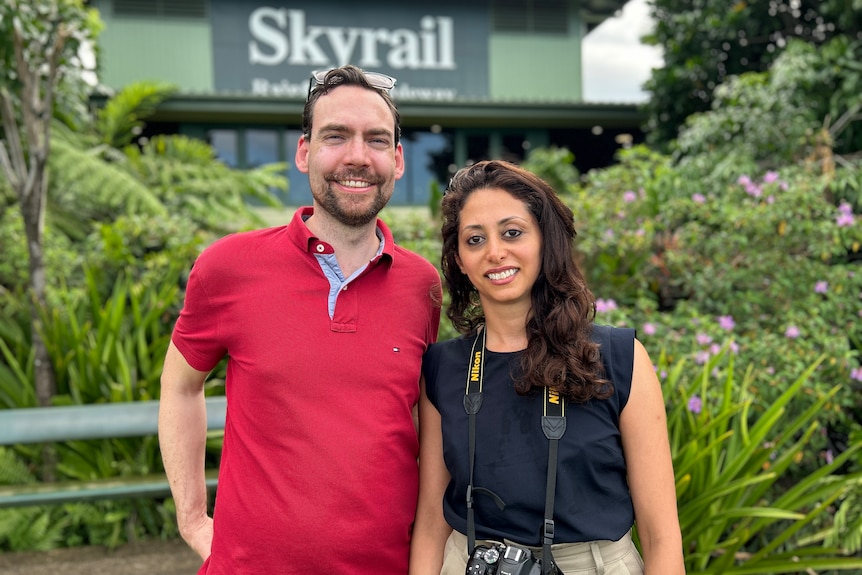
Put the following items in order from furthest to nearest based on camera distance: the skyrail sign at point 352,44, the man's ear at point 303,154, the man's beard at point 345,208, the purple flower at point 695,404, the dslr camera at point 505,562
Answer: the skyrail sign at point 352,44, the purple flower at point 695,404, the man's ear at point 303,154, the man's beard at point 345,208, the dslr camera at point 505,562

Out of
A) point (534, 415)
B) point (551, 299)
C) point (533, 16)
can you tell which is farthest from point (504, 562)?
point (533, 16)

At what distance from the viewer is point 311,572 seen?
1.98m

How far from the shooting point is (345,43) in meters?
16.7

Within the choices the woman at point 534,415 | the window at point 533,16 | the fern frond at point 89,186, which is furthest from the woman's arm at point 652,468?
the window at point 533,16

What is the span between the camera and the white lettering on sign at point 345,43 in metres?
16.4

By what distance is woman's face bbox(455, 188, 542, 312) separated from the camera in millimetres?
2006

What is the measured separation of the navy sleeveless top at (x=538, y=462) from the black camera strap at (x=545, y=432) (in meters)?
0.02

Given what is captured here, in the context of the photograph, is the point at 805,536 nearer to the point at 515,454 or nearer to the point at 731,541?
the point at 731,541

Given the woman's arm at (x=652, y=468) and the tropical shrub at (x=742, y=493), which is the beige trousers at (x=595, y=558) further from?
the tropical shrub at (x=742, y=493)

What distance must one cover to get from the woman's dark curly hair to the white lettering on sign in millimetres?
14975

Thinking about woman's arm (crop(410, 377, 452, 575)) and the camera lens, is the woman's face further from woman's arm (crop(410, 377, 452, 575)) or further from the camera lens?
the camera lens

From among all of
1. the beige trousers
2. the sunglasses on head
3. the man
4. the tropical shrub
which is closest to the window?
the tropical shrub

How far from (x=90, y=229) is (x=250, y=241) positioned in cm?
855

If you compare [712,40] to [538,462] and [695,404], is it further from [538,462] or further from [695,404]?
[538,462]
